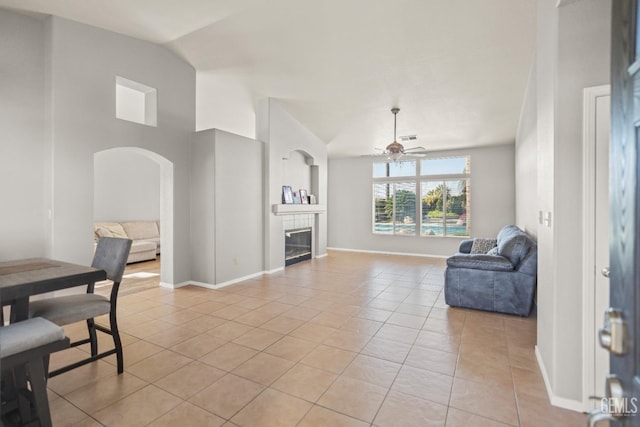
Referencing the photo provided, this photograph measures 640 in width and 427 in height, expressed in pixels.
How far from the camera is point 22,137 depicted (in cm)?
351

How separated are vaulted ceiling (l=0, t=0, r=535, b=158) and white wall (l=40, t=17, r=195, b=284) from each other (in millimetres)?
238

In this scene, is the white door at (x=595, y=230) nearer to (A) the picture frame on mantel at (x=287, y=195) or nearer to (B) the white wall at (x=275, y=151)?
(B) the white wall at (x=275, y=151)

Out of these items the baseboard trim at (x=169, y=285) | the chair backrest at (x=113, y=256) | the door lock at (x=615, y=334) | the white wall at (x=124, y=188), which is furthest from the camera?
the white wall at (x=124, y=188)

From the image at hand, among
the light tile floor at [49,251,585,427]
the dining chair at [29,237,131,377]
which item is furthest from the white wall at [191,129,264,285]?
the dining chair at [29,237,131,377]

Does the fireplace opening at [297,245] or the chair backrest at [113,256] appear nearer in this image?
the chair backrest at [113,256]

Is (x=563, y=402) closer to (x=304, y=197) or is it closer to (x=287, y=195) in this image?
(x=287, y=195)

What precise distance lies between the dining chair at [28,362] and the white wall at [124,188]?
633 cm

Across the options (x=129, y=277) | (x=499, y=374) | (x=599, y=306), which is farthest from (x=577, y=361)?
(x=129, y=277)

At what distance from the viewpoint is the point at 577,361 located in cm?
196

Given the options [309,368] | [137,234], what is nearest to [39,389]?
[309,368]

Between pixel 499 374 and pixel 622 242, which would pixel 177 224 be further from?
pixel 622 242

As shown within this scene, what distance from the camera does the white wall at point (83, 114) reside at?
3562 mm

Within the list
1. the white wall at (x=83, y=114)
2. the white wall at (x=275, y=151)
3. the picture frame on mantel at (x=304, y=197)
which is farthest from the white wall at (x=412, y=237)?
the white wall at (x=83, y=114)

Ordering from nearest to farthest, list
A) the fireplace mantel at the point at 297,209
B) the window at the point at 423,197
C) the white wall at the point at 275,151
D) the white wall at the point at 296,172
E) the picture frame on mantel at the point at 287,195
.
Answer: the white wall at the point at 275,151, the fireplace mantel at the point at 297,209, the picture frame on mantel at the point at 287,195, the white wall at the point at 296,172, the window at the point at 423,197
